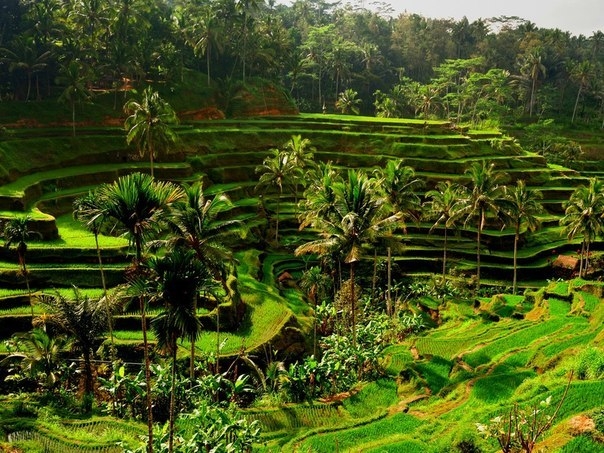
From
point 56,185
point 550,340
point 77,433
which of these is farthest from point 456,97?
point 77,433

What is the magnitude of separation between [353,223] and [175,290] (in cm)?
1056

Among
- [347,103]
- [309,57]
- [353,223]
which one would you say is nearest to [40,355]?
[353,223]

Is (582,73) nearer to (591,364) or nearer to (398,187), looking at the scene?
(398,187)

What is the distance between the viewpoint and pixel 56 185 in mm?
41219

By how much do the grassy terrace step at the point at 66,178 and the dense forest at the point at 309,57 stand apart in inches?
357

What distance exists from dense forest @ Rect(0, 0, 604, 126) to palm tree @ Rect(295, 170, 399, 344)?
36.0m

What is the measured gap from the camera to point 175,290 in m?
13.2

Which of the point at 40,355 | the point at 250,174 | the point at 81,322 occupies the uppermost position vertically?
the point at 250,174

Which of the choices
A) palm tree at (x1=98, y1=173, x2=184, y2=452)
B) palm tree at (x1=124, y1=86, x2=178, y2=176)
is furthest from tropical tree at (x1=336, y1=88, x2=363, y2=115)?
palm tree at (x1=98, y1=173, x2=184, y2=452)

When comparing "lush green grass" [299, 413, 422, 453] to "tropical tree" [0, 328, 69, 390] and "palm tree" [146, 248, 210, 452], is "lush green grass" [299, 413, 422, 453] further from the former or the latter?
"tropical tree" [0, 328, 69, 390]

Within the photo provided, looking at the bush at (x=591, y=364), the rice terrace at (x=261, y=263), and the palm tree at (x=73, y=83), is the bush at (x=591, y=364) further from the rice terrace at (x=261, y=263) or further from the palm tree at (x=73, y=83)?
the palm tree at (x=73, y=83)

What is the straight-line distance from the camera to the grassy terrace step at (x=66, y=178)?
35.0 metres

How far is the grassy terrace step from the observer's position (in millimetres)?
34959

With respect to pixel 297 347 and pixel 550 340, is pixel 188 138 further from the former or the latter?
pixel 550 340
